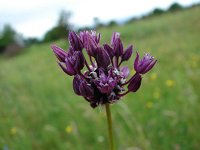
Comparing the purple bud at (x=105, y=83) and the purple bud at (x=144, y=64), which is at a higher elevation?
the purple bud at (x=144, y=64)

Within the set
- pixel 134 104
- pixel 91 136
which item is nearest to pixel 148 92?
pixel 134 104

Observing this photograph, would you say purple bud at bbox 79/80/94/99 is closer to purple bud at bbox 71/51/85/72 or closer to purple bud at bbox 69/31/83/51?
purple bud at bbox 71/51/85/72

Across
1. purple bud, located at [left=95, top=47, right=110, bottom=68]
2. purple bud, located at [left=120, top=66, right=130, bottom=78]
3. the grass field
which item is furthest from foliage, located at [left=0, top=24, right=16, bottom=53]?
purple bud, located at [left=95, top=47, right=110, bottom=68]

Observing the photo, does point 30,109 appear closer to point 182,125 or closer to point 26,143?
point 26,143

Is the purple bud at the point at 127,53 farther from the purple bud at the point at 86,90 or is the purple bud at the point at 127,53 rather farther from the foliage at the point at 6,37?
the foliage at the point at 6,37

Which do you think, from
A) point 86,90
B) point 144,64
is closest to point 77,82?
point 86,90

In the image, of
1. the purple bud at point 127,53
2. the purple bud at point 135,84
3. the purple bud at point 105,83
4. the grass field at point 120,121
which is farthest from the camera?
the grass field at point 120,121

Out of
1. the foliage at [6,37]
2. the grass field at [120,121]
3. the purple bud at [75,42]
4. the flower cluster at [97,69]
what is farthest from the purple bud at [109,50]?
the foliage at [6,37]
